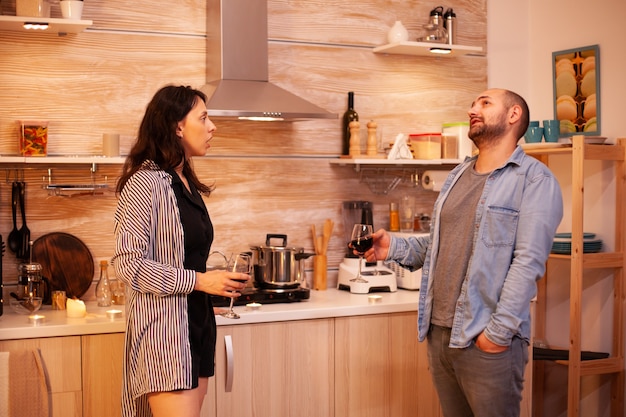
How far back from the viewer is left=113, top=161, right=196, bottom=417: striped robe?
2.28 m

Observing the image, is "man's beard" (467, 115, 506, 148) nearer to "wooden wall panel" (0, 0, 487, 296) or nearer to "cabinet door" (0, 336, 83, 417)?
"wooden wall panel" (0, 0, 487, 296)

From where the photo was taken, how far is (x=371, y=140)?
3.98m

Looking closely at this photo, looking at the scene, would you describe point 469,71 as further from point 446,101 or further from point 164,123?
point 164,123

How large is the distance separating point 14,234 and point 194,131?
1.37 m

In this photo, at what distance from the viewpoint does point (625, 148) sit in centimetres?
377

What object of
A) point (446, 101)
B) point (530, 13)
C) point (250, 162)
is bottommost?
point (250, 162)

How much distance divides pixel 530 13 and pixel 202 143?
2.55 m

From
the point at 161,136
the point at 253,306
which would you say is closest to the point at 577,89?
the point at 253,306

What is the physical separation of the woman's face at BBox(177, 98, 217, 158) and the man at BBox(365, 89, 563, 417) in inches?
32.6

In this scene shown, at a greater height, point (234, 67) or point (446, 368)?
point (234, 67)

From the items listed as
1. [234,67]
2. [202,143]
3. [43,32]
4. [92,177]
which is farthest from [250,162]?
[202,143]

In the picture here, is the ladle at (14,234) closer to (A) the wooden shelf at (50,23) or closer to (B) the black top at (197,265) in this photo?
(A) the wooden shelf at (50,23)

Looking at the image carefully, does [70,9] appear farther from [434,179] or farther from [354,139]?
[434,179]

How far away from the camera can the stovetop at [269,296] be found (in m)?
3.43
